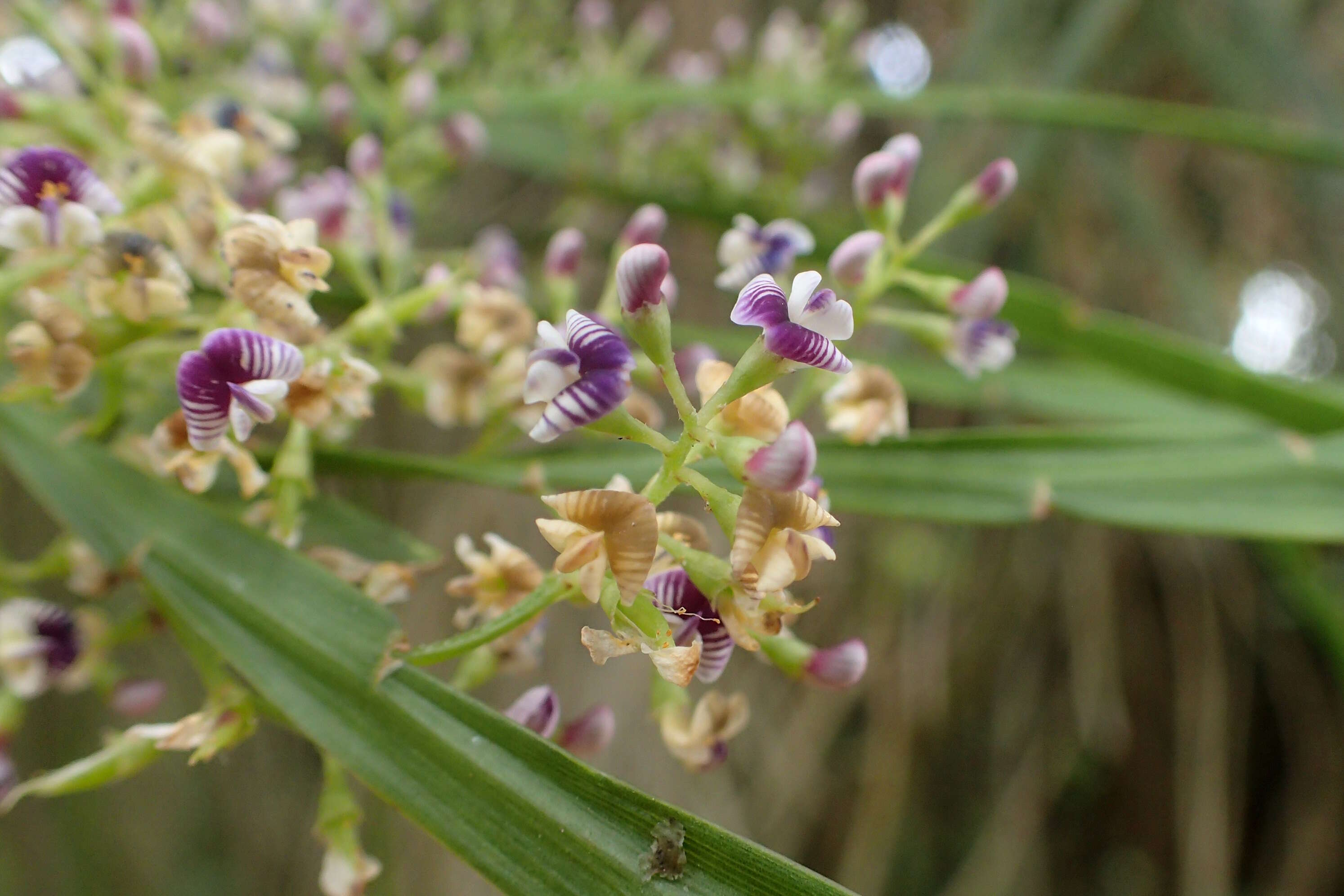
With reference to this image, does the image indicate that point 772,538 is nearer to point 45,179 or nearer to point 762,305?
point 762,305

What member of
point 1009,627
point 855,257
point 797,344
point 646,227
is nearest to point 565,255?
point 646,227

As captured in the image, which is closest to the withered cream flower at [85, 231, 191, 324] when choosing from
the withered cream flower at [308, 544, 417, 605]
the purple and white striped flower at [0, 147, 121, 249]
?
the purple and white striped flower at [0, 147, 121, 249]

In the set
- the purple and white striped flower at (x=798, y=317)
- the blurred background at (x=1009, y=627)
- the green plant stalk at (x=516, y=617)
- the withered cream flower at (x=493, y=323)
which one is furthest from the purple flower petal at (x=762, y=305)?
the blurred background at (x=1009, y=627)

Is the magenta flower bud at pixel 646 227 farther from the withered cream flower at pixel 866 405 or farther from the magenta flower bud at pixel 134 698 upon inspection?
the magenta flower bud at pixel 134 698

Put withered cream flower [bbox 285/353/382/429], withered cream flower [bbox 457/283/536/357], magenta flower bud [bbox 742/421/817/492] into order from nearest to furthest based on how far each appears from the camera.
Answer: magenta flower bud [bbox 742/421/817/492] < withered cream flower [bbox 285/353/382/429] < withered cream flower [bbox 457/283/536/357]

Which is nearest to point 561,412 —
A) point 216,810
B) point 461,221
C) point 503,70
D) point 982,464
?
point 982,464

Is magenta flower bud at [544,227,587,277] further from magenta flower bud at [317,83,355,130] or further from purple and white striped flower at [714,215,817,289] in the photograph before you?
magenta flower bud at [317,83,355,130]
